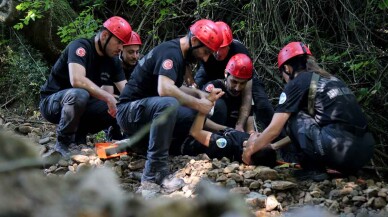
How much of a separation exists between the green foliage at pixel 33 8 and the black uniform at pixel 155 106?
11.0ft

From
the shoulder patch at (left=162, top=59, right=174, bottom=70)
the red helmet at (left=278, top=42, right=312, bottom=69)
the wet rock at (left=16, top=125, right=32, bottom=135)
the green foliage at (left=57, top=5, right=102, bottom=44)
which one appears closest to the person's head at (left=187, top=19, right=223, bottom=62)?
the shoulder patch at (left=162, top=59, right=174, bottom=70)

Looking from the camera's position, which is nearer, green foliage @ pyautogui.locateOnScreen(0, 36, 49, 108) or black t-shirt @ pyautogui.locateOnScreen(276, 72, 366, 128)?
black t-shirt @ pyautogui.locateOnScreen(276, 72, 366, 128)

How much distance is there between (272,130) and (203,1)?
4.10m

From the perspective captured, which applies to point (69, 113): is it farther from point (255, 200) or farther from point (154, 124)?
point (255, 200)

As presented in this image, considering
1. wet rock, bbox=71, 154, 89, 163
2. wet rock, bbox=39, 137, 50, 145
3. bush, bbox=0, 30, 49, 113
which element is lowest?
bush, bbox=0, 30, 49, 113

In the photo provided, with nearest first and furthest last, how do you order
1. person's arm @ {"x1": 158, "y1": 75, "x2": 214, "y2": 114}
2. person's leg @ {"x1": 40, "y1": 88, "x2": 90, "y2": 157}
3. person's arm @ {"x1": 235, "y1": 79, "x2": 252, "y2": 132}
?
person's arm @ {"x1": 158, "y1": 75, "x2": 214, "y2": 114} → person's leg @ {"x1": 40, "y1": 88, "x2": 90, "y2": 157} → person's arm @ {"x1": 235, "y1": 79, "x2": 252, "y2": 132}

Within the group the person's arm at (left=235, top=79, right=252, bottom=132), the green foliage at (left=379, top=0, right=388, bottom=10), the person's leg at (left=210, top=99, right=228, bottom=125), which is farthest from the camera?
the person's arm at (left=235, top=79, right=252, bottom=132)

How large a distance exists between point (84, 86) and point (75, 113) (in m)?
0.26

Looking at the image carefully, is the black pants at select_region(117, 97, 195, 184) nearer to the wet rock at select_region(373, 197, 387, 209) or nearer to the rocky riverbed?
the rocky riverbed

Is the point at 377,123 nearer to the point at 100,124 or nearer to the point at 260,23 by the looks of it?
the point at 260,23

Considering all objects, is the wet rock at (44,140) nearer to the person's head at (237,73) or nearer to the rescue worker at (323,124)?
the person's head at (237,73)

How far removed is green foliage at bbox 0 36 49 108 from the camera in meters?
8.91

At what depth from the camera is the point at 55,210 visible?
0.80m

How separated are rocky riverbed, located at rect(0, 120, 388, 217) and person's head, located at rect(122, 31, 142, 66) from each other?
1168 mm
